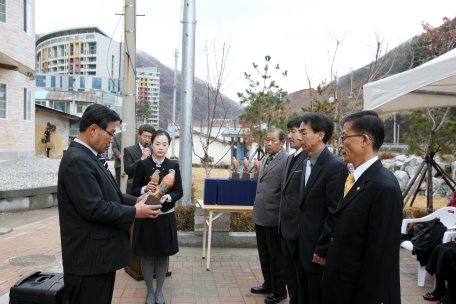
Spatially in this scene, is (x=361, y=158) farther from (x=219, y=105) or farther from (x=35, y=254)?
(x=219, y=105)

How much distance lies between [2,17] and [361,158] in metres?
15.6

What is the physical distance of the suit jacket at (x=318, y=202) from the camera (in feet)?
8.21

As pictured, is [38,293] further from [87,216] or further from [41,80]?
[41,80]

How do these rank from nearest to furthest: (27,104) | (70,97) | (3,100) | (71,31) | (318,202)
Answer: (318,202)
(3,100)
(27,104)
(70,97)
(71,31)

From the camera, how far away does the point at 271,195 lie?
3.67 m

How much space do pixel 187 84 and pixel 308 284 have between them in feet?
15.5

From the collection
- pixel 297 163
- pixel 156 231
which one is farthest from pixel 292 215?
pixel 156 231

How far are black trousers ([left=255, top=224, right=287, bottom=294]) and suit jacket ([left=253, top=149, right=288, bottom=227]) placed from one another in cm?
15

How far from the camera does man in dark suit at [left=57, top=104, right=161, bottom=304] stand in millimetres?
1970

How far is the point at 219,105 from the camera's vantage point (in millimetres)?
8281

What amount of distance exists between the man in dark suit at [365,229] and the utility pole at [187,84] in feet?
15.2

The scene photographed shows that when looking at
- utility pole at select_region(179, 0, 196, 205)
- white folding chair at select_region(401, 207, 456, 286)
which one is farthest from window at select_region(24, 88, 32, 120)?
white folding chair at select_region(401, 207, 456, 286)

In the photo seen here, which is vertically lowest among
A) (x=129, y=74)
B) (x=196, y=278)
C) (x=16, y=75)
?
(x=196, y=278)

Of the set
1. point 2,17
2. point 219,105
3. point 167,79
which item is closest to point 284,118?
point 219,105
